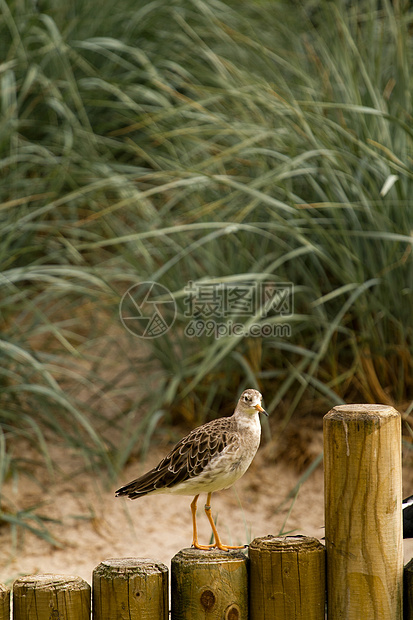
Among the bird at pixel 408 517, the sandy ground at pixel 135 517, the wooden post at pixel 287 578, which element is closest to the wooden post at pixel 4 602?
the wooden post at pixel 287 578

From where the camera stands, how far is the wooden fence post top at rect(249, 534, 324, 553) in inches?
78.2

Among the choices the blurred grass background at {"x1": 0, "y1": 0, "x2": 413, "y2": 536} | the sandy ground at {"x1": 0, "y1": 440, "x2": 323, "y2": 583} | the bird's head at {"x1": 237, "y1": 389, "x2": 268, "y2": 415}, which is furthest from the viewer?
the blurred grass background at {"x1": 0, "y1": 0, "x2": 413, "y2": 536}

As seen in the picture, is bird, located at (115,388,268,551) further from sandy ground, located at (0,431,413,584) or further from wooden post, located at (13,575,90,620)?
sandy ground, located at (0,431,413,584)

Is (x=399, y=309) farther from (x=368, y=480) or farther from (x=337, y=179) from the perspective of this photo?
(x=368, y=480)

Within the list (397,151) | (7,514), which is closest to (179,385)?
(7,514)

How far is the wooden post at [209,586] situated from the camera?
197 centimetres

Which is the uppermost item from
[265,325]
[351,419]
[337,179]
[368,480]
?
[337,179]

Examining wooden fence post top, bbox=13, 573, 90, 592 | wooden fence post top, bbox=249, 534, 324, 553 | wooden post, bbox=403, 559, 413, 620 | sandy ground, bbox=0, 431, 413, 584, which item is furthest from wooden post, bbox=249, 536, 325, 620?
sandy ground, bbox=0, 431, 413, 584

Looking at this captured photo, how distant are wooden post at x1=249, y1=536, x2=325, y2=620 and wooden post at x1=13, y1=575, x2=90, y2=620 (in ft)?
1.38

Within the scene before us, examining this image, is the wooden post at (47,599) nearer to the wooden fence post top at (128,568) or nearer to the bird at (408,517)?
the wooden fence post top at (128,568)

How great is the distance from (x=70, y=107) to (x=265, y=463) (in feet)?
8.23

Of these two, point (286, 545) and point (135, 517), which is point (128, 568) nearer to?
point (286, 545)

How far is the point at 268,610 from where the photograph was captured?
2004mm

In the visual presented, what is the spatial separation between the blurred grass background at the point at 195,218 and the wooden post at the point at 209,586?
1480 mm
